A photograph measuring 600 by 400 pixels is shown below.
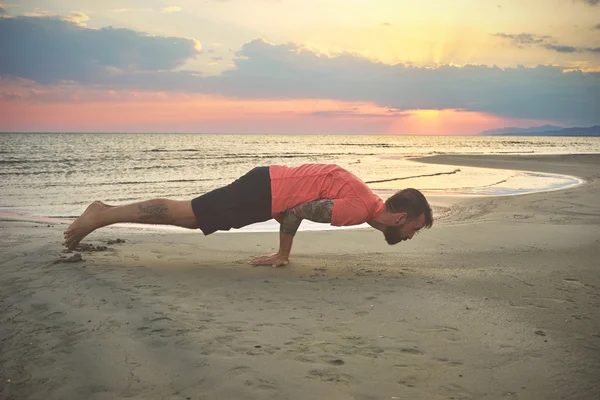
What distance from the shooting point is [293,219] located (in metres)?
4.47

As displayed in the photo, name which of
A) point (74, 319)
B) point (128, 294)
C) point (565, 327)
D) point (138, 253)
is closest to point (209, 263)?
point (138, 253)

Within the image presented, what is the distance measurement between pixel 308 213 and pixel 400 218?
2.67 feet

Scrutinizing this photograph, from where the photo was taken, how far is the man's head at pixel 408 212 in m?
4.26

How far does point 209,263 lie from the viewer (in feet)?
15.5

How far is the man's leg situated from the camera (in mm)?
4465

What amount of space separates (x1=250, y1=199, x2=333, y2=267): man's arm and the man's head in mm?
562

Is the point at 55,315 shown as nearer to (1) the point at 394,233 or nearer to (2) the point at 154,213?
Answer: (2) the point at 154,213

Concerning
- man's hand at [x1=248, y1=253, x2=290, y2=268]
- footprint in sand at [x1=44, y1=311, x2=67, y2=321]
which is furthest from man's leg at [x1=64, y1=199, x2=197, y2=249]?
footprint in sand at [x1=44, y1=311, x2=67, y2=321]

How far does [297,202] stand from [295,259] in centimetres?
85

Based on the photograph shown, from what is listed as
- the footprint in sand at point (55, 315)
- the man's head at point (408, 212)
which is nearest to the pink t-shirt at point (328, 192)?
the man's head at point (408, 212)

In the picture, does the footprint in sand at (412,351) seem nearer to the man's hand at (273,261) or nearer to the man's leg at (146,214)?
the man's hand at (273,261)

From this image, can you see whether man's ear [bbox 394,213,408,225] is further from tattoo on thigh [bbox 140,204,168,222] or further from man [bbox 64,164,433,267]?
tattoo on thigh [bbox 140,204,168,222]

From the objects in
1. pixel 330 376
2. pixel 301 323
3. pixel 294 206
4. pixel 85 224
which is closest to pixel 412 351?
pixel 330 376

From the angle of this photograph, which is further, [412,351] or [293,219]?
[293,219]
